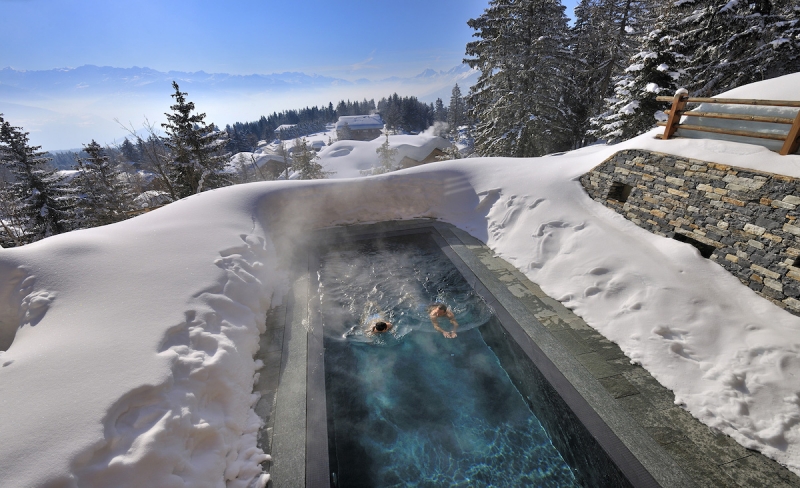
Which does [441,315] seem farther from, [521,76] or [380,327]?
[521,76]

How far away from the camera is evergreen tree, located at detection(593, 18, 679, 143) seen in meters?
11.6

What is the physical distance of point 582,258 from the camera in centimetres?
576

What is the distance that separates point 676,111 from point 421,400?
6.83 metres

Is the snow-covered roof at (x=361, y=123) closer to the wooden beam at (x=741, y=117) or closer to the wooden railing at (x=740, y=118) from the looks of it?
the wooden railing at (x=740, y=118)

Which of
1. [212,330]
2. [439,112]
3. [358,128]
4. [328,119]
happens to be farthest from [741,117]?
[328,119]

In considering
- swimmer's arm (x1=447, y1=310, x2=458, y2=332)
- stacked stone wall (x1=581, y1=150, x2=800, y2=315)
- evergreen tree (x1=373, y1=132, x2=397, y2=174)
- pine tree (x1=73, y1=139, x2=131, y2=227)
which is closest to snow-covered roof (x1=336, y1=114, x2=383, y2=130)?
evergreen tree (x1=373, y1=132, x2=397, y2=174)

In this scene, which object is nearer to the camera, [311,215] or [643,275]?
[643,275]

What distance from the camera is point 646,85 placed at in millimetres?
12109

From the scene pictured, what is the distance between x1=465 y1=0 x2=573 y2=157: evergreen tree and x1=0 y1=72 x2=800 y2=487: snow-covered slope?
441 inches

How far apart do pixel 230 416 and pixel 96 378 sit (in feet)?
4.22

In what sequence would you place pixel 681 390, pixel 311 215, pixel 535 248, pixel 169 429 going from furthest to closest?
1. pixel 311 215
2. pixel 535 248
3. pixel 681 390
4. pixel 169 429

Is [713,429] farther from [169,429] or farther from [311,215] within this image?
[311,215]

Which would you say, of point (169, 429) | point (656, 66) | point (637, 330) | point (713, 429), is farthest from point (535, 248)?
point (656, 66)

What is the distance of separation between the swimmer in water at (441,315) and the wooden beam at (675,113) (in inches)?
211
